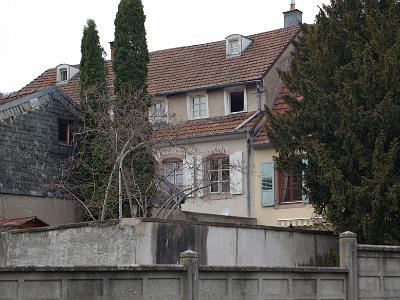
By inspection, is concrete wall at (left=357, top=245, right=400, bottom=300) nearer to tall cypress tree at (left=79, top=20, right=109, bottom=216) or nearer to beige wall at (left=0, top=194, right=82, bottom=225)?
tall cypress tree at (left=79, top=20, right=109, bottom=216)

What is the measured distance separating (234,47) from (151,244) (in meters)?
20.7

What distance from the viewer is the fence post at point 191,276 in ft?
49.2

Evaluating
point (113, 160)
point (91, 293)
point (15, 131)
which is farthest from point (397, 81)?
point (15, 131)

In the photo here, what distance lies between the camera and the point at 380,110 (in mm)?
21344

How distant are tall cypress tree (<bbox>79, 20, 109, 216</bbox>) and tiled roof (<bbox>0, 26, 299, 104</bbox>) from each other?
4561 mm

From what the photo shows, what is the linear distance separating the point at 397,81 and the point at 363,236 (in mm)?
3792

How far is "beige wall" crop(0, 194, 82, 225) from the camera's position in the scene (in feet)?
90.9

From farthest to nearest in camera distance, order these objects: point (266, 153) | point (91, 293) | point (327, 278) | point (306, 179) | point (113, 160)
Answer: point (266, 153), point (113, 160), point (306, 179), point (327, 278), point (91, 293)

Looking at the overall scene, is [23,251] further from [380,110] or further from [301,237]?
[380,110]

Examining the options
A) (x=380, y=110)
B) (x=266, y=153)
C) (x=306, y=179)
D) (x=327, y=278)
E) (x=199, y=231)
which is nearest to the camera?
(x=327, y=278)

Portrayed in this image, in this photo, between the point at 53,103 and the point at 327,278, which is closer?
the point at 327,278

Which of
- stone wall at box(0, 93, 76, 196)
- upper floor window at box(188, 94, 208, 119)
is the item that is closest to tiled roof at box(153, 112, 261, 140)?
upper floor window at box(188, 94, 208, 119)

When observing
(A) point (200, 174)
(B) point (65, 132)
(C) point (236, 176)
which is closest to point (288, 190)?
(C) point (236, 176)

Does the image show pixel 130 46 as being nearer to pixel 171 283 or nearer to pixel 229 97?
pixel 229 97
